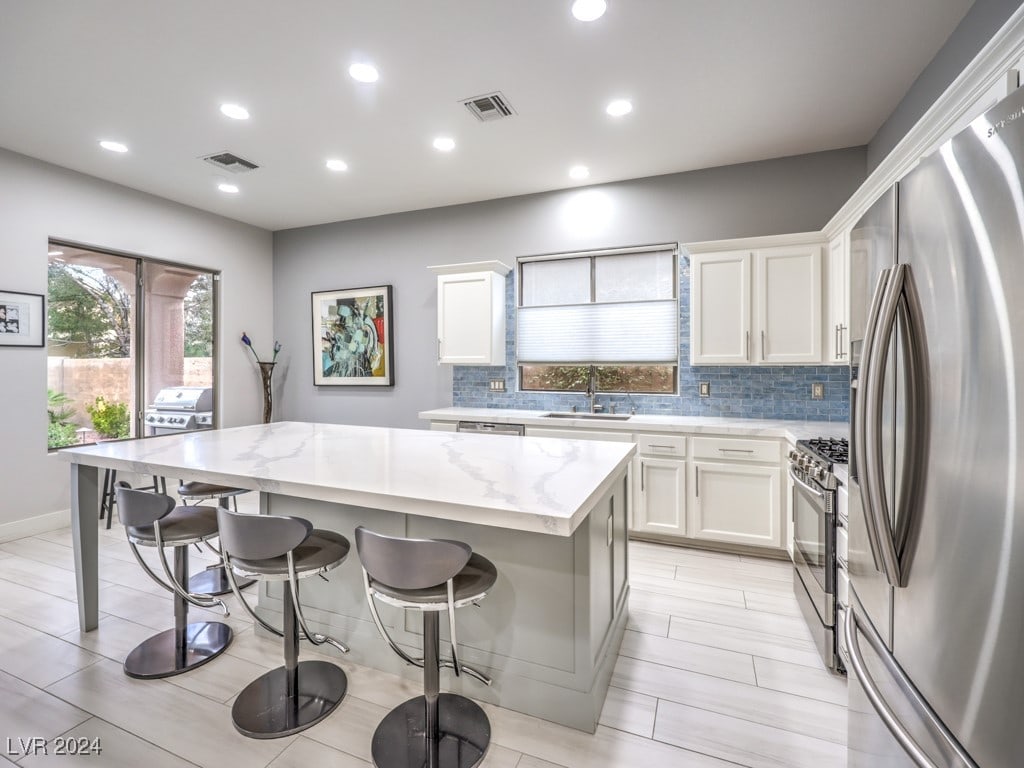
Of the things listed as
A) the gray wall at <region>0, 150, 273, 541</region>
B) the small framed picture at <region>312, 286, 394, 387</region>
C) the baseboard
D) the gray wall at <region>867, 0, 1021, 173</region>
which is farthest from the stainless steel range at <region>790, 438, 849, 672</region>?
the baseboard

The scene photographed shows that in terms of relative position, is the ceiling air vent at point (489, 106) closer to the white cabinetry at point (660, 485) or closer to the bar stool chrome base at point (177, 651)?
the white cabinetry at point (660, 485)

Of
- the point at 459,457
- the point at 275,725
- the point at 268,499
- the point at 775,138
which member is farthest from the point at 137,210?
the point at 775,138

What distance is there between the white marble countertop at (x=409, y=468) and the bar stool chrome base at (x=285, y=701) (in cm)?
84

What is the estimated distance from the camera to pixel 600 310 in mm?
4391

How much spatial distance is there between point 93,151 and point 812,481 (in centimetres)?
527

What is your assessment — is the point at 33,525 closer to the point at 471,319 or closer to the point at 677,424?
the point at 471,319

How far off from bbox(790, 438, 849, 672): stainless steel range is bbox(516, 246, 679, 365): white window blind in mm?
1751

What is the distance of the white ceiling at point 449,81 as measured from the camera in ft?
7.56

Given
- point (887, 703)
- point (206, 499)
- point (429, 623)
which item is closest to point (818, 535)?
point (887, 703)

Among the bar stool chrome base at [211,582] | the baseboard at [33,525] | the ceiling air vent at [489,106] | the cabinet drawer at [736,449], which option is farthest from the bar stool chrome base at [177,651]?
the ceiling air vent at [489,106]

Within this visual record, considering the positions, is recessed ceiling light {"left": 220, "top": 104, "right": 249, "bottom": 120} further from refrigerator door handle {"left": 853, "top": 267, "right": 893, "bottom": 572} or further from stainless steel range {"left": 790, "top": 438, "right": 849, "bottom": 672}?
stainless steel range {"left": 790, "top": 438, "right": 849, "bottom": 672}

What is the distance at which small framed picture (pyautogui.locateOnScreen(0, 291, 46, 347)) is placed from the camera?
364 centimetres

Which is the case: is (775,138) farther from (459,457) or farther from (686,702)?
(686,702)

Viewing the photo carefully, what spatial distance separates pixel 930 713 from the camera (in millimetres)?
926
